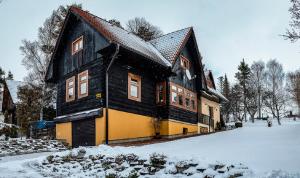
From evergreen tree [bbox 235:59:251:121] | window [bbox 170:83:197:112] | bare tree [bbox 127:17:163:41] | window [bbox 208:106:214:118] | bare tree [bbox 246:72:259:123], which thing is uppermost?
bare tree [bbox 127:17:163:41]

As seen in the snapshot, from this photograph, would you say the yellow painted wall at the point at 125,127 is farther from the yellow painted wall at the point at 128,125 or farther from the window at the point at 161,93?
the window at the point at 161,93

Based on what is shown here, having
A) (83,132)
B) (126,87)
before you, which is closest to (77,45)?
(126,87)

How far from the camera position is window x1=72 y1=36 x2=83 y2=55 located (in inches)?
786

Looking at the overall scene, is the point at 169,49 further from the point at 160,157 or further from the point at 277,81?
the point at 277,81

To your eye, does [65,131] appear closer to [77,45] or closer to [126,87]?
[126,87]

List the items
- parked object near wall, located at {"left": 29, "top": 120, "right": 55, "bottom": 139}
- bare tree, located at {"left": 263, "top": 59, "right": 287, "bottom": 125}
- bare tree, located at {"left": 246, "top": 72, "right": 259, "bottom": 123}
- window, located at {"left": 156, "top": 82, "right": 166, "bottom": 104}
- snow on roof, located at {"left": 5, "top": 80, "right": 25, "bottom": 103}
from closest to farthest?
1. window, located at {"left": 156, "top": 82, "right": 166, "bottom": 104}
2. parked object near wall, located at {"left": 29, "top": 120, "right": 55, "bottom": 139}
3. snow on roof, located at {"left": 5, "top": 80, "right": 25, "bottom": 103}
4. bare tree, located at {"left": 263, "top": 59, "right": 287, "bottom": 125}
5. bare tree, located at {"left": 246, "top": 72, "right": 259, "bottom": 123}

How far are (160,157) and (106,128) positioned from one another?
752 cm

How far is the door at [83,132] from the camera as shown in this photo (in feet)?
57.2

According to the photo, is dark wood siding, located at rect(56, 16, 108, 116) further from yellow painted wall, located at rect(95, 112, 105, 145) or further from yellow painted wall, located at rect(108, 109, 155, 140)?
yellow painted wall, located at rect(108, 109, 155, 140)

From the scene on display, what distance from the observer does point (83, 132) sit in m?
18.1

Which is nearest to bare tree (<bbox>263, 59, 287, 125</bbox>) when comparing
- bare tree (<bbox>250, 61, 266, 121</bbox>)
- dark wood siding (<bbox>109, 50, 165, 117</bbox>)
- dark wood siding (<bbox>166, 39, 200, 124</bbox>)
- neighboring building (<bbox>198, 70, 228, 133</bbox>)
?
bare tree (<bbox>250, 61, 266, 121</bbox>)

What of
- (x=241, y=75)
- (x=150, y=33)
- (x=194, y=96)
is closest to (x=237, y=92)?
(x=241, y=75)

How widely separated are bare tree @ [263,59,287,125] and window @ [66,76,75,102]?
3989 cm

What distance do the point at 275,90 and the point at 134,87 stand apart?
4156cm
